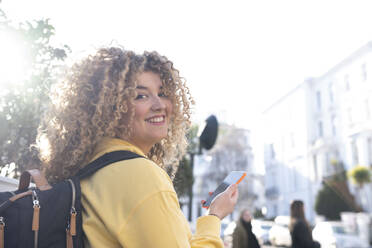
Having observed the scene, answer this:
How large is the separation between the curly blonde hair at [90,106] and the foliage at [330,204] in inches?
1285

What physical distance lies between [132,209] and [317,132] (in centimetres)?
4295

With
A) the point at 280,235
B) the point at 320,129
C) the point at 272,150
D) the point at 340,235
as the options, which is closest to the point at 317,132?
the point at 320,129

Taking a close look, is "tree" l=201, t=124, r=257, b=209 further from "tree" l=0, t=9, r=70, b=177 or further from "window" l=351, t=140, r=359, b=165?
"tree" l=0, t=9, r=70, b=177

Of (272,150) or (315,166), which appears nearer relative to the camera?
(315,166)

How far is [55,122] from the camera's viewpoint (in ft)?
6.57

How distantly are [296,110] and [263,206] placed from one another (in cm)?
1534

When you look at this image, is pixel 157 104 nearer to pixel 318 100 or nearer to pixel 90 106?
pixel 90 106

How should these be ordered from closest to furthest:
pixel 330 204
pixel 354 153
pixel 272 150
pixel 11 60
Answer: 1. pixel 11 60
2. pixel 330 204
3. pixel 354 153
4. pixel 272 150

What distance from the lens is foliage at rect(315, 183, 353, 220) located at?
105 feet

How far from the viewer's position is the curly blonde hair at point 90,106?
1867 millimetres

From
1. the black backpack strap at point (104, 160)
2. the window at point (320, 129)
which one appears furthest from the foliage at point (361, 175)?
the black backpack strap at point (104, 160)

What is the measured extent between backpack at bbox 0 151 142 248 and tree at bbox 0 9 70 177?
2713 mm

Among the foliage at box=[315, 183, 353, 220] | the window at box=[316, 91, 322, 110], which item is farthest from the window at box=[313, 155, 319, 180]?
the foliage at box=[315, 183, 353, 220]

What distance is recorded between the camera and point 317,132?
42.5 metres
